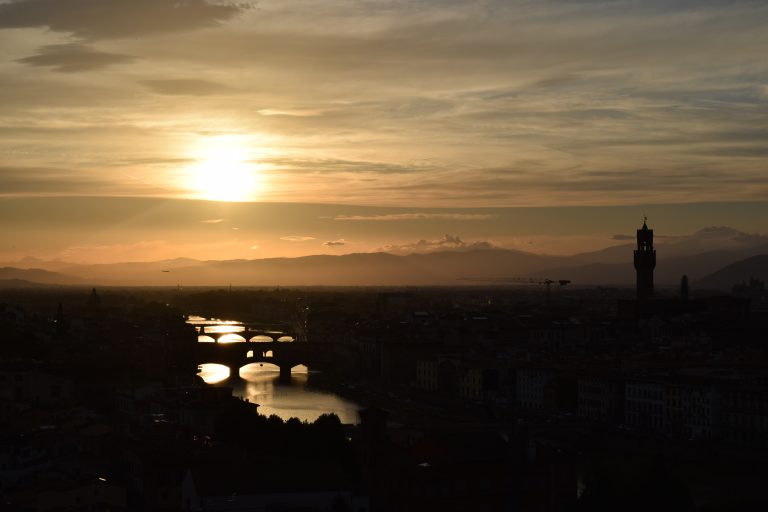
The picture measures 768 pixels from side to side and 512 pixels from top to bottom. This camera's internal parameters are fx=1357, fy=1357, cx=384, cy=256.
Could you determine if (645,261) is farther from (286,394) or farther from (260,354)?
(286,394)

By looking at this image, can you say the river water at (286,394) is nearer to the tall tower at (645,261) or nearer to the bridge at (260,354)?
the bridge at (260,354)

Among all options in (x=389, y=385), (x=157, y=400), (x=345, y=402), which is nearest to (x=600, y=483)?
(x=157, y=400)

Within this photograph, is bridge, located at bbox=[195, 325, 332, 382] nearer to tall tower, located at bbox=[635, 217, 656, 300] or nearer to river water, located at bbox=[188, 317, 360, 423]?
river water, located at bbox=[188, 317, 360, 423]

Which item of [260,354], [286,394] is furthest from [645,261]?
[286,394]

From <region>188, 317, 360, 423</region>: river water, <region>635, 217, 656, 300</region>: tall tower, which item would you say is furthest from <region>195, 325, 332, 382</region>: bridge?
<region>635, 217, 656, 300</region>: tall tower

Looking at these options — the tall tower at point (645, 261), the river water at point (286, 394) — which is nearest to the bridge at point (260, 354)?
the river water at point (286, 394)
